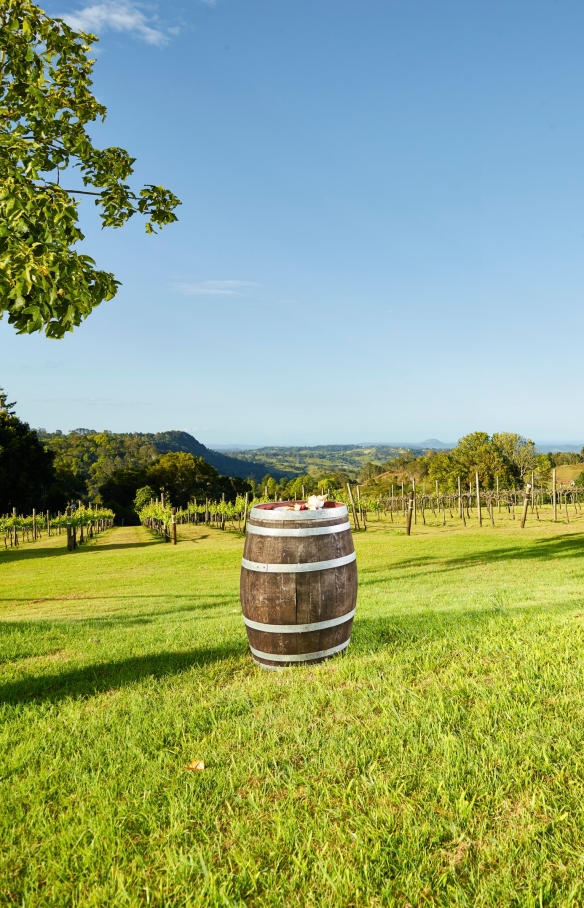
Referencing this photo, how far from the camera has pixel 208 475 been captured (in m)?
85.8

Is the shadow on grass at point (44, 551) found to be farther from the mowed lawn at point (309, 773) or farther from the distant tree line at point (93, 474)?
the mowed lawn at point (309, 773)

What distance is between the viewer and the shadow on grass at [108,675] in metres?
4.29

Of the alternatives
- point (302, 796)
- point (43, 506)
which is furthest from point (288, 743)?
point (43, 506)

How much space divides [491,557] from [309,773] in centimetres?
1864

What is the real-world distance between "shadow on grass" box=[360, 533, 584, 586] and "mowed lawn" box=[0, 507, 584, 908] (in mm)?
12475

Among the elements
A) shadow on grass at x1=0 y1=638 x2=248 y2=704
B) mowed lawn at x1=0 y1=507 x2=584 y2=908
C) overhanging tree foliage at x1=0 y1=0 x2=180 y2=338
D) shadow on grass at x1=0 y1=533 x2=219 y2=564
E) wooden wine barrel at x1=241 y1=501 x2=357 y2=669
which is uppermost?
overhanging tree foliage at x1=0 y1=0 x2=180 y2=338

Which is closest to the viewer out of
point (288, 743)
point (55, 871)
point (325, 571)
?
point (55, 871)

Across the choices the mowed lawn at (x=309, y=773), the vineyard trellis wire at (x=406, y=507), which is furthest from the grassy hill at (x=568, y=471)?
the mowed lawn at (x=309, y=773)

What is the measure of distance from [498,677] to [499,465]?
79991mm

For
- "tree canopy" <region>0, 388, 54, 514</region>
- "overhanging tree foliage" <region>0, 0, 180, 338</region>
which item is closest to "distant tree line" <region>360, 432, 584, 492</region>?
"tree canopy" <region>0, 388, 54, 514</region>

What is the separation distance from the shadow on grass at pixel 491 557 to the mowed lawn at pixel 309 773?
40.9ft

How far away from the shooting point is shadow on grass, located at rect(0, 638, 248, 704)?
4.29 meters

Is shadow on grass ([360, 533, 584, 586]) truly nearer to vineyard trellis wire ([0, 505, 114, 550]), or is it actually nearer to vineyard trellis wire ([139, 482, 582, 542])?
vineyard trellis wire ([139, 482, 582, 542])

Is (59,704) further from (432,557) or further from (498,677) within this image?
(432,557)
